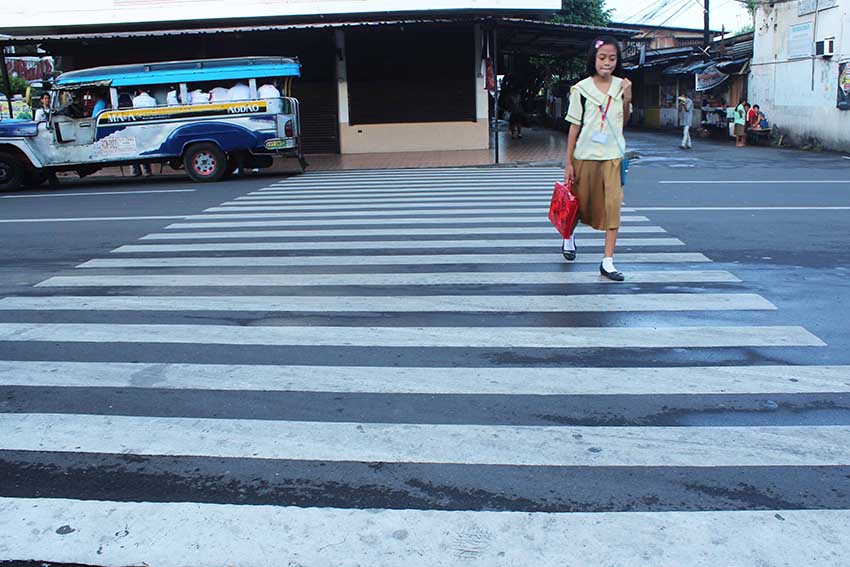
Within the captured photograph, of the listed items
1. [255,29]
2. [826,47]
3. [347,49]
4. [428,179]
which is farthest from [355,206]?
[826,47]

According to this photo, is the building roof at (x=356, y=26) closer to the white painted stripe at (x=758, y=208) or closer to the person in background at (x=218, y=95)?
the person in background at (x=218, y=95)

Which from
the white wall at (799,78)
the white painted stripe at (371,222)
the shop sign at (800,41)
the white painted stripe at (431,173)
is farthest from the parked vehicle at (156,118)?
the shop sign at (800,41)

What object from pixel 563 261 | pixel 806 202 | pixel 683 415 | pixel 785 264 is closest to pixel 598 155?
pixel 563 261

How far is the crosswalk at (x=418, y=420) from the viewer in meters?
3.03

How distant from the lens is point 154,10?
22.6m

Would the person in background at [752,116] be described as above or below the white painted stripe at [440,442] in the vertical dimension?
above

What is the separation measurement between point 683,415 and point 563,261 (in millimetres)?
3646

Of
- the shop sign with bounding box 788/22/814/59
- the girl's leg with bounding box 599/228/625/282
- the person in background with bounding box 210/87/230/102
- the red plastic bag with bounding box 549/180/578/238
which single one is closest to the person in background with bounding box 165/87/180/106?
the person in background with bounding box 210/87/230/102

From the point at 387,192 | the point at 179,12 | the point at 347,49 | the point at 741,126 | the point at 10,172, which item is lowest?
the point at 387,192

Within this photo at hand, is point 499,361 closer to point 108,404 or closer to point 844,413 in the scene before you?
point 844,413

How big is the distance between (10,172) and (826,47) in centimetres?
2121

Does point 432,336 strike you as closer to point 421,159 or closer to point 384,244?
point 384,244

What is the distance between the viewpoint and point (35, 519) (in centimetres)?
321

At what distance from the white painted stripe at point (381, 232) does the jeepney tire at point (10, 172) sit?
27.3ft
